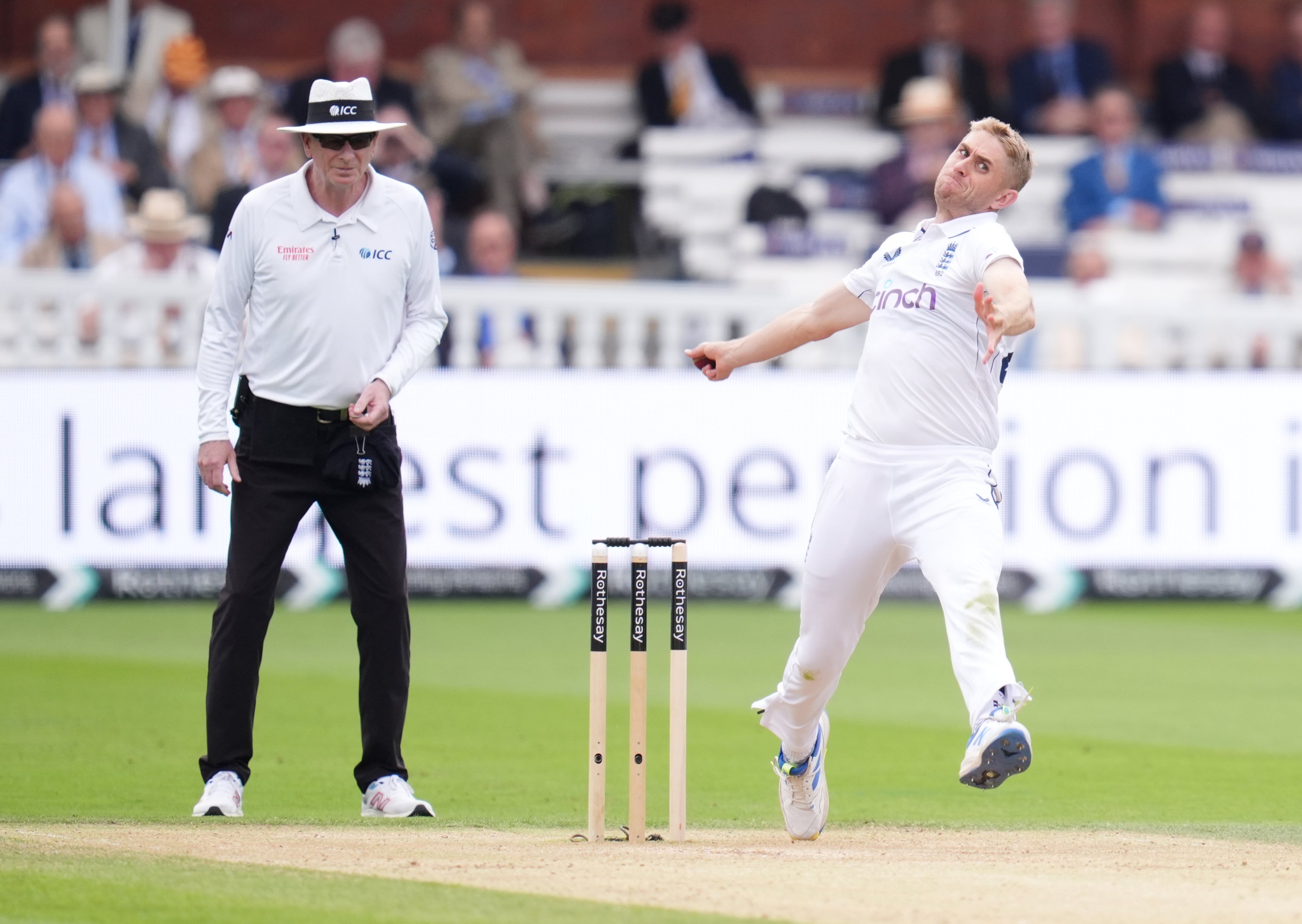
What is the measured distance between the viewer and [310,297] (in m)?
7.48

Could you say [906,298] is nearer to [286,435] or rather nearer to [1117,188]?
[286,435]

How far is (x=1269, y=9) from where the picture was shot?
2189cm

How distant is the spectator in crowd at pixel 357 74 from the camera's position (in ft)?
55.6

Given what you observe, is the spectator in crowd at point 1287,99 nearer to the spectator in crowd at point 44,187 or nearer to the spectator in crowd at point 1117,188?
the spectator in crowd at point 1117,188

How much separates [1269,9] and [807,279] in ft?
26.4

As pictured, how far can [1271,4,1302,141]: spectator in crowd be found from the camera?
66.3ft

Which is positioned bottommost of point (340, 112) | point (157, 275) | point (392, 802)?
point (392, 802)

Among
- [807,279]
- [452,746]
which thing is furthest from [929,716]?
[807,279]

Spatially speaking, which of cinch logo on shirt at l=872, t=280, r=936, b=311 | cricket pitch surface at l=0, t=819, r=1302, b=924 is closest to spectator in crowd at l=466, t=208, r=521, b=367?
cricket pitch surface at l=0, t=819, r=1302, b=924

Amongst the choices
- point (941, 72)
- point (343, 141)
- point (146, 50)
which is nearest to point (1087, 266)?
point (941, 72)

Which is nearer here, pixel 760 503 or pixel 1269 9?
pixel 760 503

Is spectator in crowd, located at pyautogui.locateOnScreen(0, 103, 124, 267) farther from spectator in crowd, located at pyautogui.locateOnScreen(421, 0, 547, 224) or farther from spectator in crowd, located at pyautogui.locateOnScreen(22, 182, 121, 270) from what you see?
spectator in crowd, located at pyautogui.locateOnScreen(421, 0, 547, 224)

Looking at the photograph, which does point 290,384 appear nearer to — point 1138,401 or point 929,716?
point 929,716

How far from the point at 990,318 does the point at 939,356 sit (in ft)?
1.54
